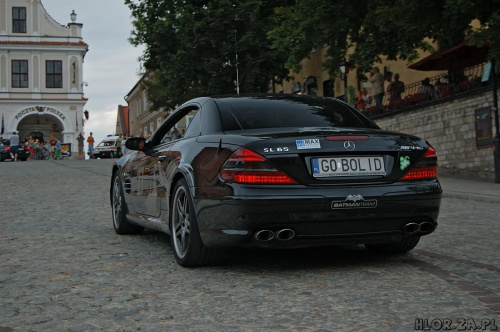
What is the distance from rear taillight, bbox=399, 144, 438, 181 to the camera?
542 cm

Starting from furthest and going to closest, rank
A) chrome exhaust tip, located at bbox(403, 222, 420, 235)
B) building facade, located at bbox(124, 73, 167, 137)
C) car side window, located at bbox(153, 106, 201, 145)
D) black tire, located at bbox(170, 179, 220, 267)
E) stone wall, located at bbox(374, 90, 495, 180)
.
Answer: building facade, located at bbox(124, 73, 167, 137) → stone wall, located at bbox(374, 90, 495, 180) → car side window, located at bbox(153, 106, 201, 145) → black tire, located at bbox(170, 179, 220, 267) → chrome exhaust tip, located at bbox(403, 222, 420, 235)

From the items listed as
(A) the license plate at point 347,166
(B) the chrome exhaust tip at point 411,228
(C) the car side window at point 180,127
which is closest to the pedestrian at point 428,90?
(C) the car side window at point 180,127

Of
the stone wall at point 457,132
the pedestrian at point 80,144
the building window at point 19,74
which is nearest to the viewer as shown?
the stone wall at point 457,132

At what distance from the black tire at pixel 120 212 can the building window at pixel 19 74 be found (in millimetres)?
54944

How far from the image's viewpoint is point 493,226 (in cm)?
879

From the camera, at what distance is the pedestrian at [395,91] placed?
917 inches

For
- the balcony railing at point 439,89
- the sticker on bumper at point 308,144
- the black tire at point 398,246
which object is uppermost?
the balcony railing at point 439,89

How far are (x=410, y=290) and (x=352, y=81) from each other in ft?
93.5

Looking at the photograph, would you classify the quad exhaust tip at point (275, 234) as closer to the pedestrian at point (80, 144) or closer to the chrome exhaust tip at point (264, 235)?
the chrome exhaust tip at point (264, 235)

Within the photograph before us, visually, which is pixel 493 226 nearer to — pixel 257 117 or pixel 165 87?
pixel 257 117

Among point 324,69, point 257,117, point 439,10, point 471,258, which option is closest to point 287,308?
point 257,117

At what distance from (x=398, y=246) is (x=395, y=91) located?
18071 millimetres

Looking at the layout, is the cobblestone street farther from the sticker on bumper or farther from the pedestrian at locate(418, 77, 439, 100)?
the pedestrian at locate(418, 77, 439, 100)

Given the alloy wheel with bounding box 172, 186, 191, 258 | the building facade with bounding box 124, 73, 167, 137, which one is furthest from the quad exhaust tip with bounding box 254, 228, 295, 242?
the building facade with bounding box 124, 73, 167, 137
